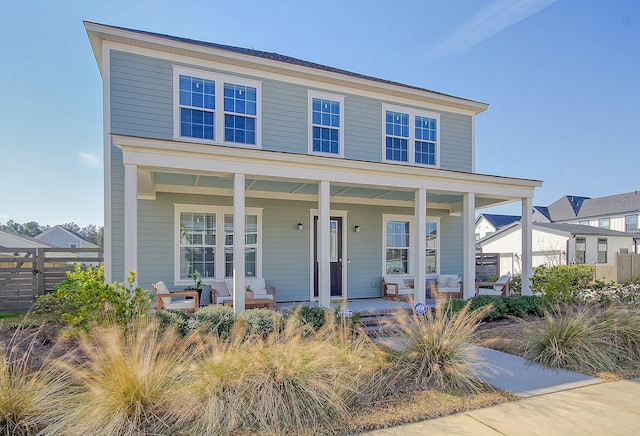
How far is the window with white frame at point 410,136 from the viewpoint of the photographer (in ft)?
33.1

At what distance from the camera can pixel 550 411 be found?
3451 mm

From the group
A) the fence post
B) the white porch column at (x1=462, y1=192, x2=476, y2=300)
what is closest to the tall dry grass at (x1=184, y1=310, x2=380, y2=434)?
the white porch column at (x1=462, y1=192, x2=476, y2=300)

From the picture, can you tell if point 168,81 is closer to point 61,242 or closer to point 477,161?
point 477,161

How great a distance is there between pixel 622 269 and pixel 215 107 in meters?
20.0

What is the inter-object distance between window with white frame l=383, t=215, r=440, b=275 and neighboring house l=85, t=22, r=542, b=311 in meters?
0.04

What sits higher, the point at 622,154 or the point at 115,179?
the point at 622,154

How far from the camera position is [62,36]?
9172mm

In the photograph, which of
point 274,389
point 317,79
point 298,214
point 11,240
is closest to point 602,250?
point 298,214

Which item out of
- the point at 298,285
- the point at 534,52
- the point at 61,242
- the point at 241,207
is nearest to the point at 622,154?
the point at 534,52

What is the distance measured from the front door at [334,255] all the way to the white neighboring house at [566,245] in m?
17.3

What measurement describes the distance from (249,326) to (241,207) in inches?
85.1

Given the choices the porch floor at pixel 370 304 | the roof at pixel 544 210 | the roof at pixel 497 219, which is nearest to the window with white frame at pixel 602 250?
the roof at pixel 497 219

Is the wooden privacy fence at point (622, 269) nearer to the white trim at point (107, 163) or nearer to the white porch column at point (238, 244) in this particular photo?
the white porch column at point (238, 244)

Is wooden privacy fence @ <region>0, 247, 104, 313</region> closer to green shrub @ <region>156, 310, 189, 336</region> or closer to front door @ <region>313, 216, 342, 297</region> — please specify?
green shrub @ <region>156, 310, 189, 336</region>
